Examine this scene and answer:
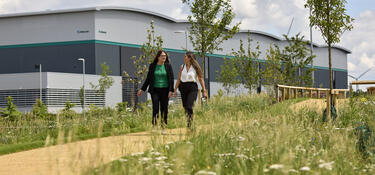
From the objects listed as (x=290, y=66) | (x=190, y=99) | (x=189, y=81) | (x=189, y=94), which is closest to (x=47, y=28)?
(x=290, y=66)

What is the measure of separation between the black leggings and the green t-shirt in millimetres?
400

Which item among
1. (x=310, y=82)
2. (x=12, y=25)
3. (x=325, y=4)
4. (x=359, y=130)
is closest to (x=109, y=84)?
(x=12, y=25)

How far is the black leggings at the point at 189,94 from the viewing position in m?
10.2

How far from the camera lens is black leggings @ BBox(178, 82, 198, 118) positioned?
10.2 metres

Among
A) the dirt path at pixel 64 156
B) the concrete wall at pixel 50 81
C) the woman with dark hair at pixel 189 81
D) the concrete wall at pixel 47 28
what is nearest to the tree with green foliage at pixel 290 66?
the concrete wall at pixel 50 81

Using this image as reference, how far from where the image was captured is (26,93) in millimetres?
45219

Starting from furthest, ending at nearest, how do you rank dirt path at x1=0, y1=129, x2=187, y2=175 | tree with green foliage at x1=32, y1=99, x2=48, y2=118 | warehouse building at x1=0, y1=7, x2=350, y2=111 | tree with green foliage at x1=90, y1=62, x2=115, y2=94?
warehouse building at x1=0, y1=7, x2=350, y2=111
tree with green foliage at x1=90, y1=62, x2=115, y2=94
tree with green foliage at x1=32, y1=99, x2=48, y2=118
dirt path at x1=0, y1=129, x2=187, y2=175

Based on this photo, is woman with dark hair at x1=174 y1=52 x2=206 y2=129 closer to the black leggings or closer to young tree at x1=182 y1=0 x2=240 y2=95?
the black leggings

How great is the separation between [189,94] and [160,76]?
711 mm

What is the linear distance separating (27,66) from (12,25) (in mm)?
4422

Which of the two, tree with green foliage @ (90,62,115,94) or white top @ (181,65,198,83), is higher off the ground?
tree with green foliage @ (90,62,115,94)

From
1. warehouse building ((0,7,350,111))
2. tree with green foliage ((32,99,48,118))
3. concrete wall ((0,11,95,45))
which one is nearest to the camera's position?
tree with green foliage ((32,99,48,118))

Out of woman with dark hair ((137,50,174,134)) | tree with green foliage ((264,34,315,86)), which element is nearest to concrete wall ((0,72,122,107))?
tree with green foliage ((264,34,315,86))

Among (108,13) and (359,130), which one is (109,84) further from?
(359,130)
